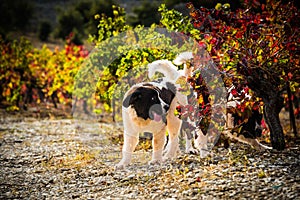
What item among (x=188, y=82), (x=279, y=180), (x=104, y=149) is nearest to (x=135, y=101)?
(x=188, y=82)

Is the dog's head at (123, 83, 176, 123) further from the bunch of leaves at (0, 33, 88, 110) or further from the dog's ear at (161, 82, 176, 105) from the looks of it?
the bunch of leaves at (0, 33, 88, 110)

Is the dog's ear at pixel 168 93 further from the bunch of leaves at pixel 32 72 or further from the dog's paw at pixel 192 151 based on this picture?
the bunch of leaves at pixel 32 72

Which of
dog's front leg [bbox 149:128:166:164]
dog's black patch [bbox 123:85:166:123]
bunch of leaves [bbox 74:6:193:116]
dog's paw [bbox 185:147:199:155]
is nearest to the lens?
dog's black patch [bbox 123:85:166:123]

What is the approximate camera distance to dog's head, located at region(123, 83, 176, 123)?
19.8ft

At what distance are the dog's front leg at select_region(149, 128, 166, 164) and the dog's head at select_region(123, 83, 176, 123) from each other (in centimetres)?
21

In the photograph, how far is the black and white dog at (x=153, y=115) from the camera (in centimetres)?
607

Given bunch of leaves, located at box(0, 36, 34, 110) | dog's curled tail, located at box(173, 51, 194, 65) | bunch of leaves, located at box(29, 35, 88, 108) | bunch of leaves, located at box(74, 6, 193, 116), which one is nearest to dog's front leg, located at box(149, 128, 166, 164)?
dog's curled tail, located at box(173, 51, 194, 65)

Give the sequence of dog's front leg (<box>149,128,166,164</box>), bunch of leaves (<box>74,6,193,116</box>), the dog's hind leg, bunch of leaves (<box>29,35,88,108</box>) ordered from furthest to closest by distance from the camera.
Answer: bunch of leaves (<box>29,35,88,108</box>) → bunch of leaves (<box>74,6,193,116</box>) → the dog's hind leg → dog's front leg (<box>149,128,166,164</box>)

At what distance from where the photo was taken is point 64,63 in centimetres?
1784

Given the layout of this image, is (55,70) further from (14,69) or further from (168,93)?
(168,93)

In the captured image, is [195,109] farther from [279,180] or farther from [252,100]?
[279,180]

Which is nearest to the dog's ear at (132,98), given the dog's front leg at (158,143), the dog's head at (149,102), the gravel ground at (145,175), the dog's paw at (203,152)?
the dog's head at (149,102)

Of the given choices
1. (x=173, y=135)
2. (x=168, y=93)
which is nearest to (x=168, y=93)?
(x=168, y=93)

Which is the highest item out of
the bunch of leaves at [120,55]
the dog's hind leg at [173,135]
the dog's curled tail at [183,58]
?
the bunch of leaves at [120,55]
